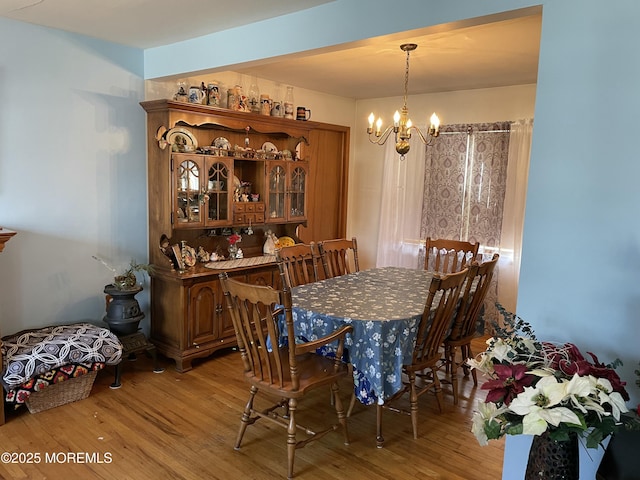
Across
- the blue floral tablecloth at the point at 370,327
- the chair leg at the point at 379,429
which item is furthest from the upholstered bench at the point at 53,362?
the chair leg at the point at 379,429

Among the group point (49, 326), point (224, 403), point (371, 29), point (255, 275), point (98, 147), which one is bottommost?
point (224, 403)

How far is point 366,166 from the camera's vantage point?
565 centimetres

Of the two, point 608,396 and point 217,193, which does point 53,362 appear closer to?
point 217,193

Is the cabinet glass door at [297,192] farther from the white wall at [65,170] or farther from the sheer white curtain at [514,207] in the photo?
the sheer white curtain at [514,207]

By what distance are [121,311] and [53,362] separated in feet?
2.04

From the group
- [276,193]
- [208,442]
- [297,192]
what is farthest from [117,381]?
[297,192]

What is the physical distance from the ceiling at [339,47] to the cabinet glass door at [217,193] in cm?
82

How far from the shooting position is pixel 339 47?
251 cm

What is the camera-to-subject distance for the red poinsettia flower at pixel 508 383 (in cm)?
126

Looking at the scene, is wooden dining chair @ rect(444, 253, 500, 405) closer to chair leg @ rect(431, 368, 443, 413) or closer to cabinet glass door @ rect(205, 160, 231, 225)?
chair leg @ rect(431, 368, 443, 413)

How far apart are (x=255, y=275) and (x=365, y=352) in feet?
5.62

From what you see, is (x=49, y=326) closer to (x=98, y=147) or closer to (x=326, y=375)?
(x=98, y=147)

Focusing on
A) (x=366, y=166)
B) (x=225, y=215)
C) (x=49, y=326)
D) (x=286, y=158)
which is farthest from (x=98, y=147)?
(x=366, y=166)

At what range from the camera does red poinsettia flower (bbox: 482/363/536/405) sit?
4.13ft
